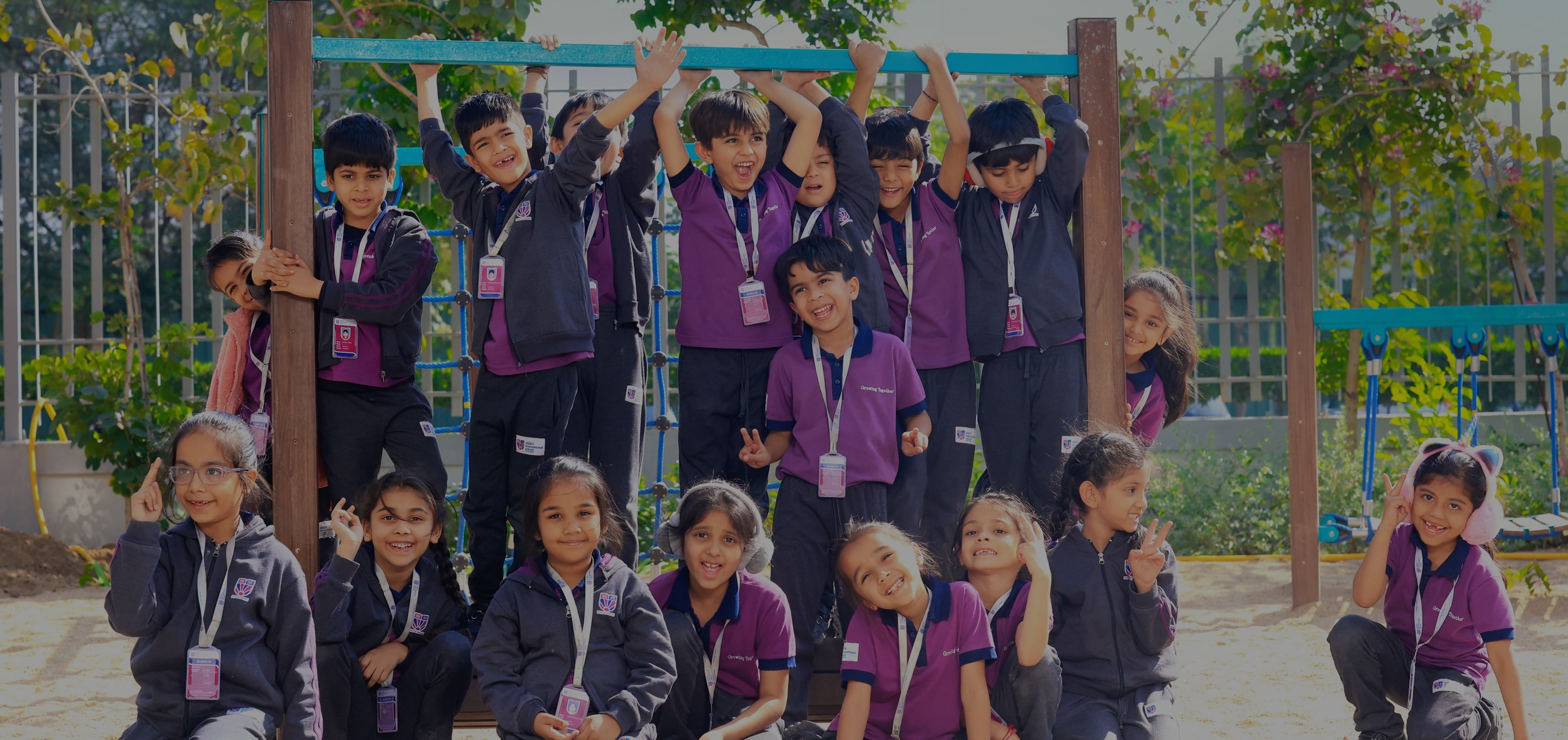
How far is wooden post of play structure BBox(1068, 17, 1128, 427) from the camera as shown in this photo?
3488 mm

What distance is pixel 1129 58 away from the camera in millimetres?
7004

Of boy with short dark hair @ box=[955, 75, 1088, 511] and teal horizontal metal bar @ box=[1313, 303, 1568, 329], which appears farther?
teal horizontal metal bar @ box=[1313, 303, 1568, 329]

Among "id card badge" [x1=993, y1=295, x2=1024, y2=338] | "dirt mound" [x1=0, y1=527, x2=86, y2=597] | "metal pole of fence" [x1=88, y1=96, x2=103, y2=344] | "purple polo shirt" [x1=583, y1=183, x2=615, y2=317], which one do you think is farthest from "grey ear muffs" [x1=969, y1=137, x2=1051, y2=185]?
"metal pole of fence" [x1=88, y1=96, x2=103, y2=344]

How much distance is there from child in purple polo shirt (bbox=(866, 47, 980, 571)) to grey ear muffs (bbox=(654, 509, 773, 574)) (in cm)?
69

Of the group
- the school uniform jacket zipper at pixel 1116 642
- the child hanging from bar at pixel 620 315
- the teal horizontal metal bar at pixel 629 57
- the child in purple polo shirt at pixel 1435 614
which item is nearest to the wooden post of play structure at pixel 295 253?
the teal horizontal metal bar at pixel 629 57

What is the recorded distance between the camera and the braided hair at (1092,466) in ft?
10.6

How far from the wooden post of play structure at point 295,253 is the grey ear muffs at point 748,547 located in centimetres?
88

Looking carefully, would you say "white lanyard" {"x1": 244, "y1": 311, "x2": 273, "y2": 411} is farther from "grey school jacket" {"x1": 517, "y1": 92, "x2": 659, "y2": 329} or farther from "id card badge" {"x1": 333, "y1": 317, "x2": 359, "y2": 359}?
"grey school jacket" {"x1": 517, "y1": 92, "x2": 659, "y2": 329}

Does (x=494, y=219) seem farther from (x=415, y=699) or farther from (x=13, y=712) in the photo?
(x=13, y=712)

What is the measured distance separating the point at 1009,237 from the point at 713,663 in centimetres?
151

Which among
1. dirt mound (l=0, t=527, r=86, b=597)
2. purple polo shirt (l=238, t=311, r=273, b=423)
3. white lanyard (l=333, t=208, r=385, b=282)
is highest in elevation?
white lanyard (l=333, t=208, r=385, b=282)

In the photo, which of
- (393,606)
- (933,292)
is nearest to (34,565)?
(393,606)

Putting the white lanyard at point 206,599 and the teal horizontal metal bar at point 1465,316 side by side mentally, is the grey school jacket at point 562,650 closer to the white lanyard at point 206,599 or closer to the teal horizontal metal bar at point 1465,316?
the white lanyard at point 206,599

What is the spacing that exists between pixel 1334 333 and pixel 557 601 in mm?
6174
